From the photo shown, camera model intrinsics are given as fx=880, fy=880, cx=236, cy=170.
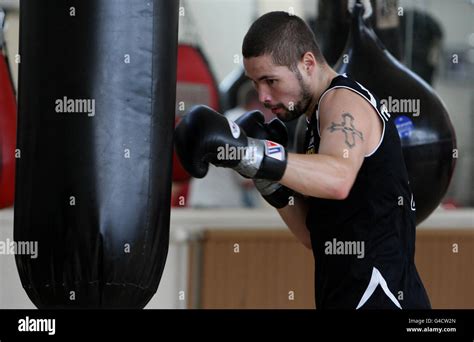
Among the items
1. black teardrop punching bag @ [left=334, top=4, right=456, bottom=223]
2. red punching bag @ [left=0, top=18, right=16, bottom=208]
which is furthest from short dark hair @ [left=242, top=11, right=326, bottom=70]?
red punching bag @ [left=0, top=18, right=16, bottom=208]

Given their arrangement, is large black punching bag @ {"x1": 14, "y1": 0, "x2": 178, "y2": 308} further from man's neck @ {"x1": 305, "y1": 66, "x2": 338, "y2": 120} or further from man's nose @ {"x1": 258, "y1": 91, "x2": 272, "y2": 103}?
man's neck @ {"x1": 305, "y1": 66, "x2": 338, "y2": 120}

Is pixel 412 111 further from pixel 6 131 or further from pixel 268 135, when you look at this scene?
pixel 6 131

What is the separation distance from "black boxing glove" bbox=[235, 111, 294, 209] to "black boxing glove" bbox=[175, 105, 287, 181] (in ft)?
0.81

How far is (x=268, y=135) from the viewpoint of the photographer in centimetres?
181

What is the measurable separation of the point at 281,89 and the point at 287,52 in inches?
2.8

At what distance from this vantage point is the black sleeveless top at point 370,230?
165 centimetres

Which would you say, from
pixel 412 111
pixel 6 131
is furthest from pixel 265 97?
pixel 6 131

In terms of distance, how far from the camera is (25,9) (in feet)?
5.68

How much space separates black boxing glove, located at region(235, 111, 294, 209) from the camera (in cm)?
180

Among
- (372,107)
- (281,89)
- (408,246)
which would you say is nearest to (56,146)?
(281,89)

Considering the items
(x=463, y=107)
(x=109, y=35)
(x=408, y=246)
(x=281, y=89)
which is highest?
(x=463, y=107)

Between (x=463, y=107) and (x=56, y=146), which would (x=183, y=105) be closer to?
(x=56, y=146)

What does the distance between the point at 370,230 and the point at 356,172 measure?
0.16m

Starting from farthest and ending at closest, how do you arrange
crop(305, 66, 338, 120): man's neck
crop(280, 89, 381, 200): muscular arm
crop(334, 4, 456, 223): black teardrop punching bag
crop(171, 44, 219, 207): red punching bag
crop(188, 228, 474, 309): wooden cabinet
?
crop(171, 44, 219, 207): red punching bag < crop(188, 228, 474, 309): wooden cabinet < crop(334, 4, 456, 223): black teardrop punching bag < crop(305, 66, 338, 120): man's neck < crop(280, 89, 381, 200): muscular arm
